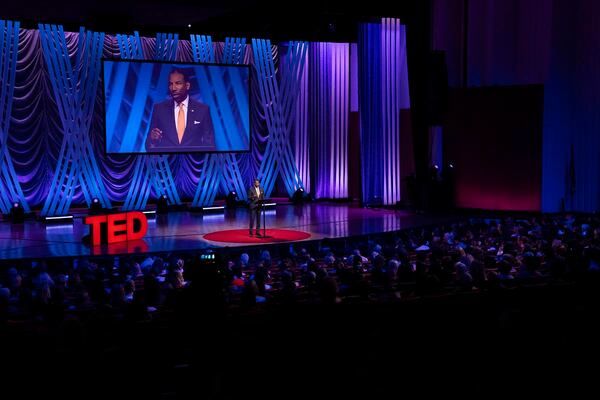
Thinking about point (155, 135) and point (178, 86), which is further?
point (178, 86)

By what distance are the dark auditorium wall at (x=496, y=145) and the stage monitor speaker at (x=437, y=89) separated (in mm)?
1246

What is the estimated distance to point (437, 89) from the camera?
16531 mm

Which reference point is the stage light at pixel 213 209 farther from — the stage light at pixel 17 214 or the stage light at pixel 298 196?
the stage light at pixel 17 214

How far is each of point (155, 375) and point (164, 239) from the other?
31.1 ft

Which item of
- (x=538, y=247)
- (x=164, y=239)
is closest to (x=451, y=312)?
(x=538, y=247)

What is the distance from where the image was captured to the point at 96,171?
55.5ft

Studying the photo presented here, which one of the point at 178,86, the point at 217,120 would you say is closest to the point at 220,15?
the point at 178,86

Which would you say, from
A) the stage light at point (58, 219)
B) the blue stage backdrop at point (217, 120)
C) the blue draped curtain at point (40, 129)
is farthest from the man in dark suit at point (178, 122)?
the stage light at point (58, 219)

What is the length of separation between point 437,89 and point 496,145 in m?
2.05

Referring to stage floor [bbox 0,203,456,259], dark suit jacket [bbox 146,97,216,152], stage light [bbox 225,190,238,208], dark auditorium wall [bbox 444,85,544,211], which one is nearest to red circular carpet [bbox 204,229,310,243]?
stage floor [bbox 0,203,456,259]

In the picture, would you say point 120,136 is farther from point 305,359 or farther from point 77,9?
point 305,359

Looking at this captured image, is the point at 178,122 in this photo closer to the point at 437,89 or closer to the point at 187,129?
the point at 187,129

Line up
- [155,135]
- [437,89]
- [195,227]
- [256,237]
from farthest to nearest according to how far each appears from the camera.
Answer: [155,135] → [437,89] → [195,227] → [256,237]

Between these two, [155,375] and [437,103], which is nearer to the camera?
[155,375]
